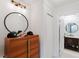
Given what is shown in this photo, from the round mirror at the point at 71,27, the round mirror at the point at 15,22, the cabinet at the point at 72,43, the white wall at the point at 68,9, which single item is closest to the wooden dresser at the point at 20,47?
the round mirror at the point at 15,22

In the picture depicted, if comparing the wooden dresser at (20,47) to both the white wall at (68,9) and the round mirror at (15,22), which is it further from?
the white wall at (68,9)

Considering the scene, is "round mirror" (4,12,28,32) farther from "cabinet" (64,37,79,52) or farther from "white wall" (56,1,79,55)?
"cabinet" (64,37,79,52)

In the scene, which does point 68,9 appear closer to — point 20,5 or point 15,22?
point 20,5

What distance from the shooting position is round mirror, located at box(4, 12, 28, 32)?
1726 mm

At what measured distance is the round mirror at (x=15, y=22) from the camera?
1.73m

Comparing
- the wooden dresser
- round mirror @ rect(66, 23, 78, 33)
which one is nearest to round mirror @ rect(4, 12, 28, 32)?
the wooden dresser

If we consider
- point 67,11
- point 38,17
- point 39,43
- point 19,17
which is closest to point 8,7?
point 19,17

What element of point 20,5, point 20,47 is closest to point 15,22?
point 20,5

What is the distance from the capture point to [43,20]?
2.17 m

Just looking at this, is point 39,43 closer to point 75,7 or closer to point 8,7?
point 8,7

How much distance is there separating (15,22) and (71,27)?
5.04 meters

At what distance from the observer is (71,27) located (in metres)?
6.07

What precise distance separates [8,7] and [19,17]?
338mm

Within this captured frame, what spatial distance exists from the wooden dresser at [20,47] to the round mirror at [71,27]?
15.6 ft
